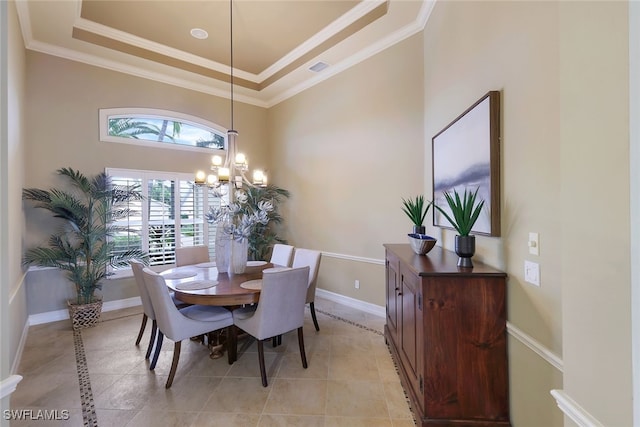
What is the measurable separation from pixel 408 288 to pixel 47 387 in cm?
314

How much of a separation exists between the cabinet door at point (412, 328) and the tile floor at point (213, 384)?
1.01 ft

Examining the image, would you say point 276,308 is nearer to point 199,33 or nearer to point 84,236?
point 84,236

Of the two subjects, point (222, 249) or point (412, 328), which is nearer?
point (412, 328)

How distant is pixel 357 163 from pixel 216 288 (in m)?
2.63

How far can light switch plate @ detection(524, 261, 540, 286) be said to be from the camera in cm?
147

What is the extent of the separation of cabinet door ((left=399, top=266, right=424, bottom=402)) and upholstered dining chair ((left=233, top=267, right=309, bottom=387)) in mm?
889

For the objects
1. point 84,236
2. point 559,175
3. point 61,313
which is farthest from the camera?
point 61,313

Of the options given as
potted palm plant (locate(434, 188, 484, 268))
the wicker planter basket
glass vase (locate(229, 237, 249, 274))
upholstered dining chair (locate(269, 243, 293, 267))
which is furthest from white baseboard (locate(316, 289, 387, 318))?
the wicker planter basket

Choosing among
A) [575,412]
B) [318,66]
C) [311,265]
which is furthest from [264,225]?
[575,412]

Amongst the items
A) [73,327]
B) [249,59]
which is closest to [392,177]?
[249,59]

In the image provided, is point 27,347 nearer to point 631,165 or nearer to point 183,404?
point 183,404

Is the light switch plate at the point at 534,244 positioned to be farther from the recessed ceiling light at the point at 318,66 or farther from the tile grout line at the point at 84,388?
the recessed ceiling light at the point at 318,66

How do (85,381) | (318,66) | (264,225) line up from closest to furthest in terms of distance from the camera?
(85,381), (318,66), (264,225)

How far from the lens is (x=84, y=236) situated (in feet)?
12.2
